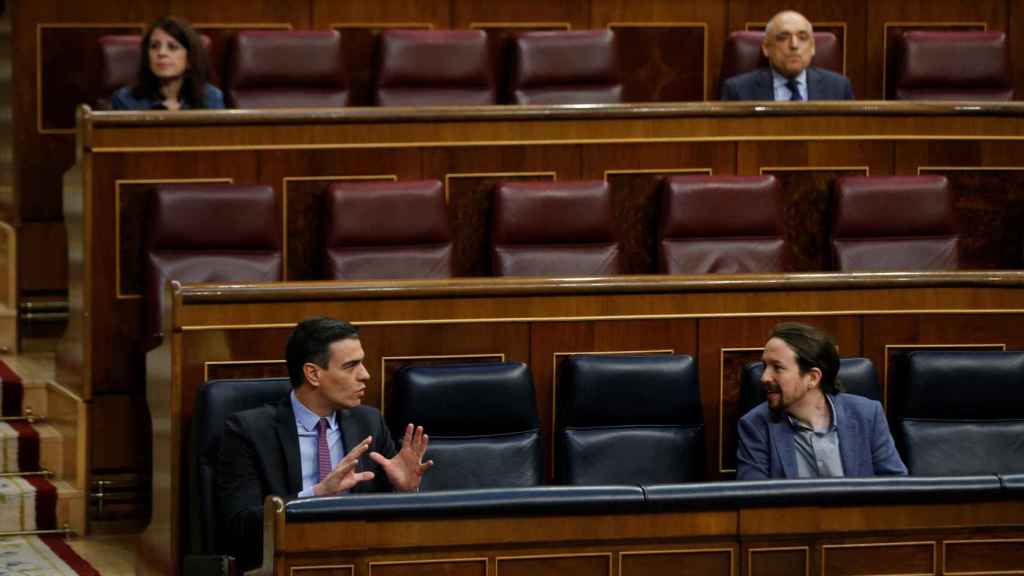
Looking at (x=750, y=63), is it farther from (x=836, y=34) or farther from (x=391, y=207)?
(x=391, y=207)

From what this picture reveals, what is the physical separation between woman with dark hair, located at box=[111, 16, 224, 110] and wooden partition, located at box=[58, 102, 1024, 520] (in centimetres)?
17

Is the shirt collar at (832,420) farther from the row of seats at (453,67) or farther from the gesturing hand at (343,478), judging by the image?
the row of seats at (453,67)

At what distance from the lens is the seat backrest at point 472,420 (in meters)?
1.69

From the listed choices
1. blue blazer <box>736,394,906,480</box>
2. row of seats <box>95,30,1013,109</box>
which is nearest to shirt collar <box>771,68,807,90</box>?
row of seats <box>95,30,1013,109</box>

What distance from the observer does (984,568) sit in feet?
4.70

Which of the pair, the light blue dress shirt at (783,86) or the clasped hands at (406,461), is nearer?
the clasped hands at (406,461)

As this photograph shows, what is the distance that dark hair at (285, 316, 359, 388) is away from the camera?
1.57 m

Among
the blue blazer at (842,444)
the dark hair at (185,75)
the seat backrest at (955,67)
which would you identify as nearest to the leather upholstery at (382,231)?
the dark hair at (185,75)

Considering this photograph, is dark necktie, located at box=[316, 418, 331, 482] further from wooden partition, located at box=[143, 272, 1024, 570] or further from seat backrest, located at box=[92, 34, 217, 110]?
seat backrest, located at box=[92, 34, 217, 110]

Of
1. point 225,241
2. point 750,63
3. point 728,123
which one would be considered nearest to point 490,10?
point 750,63

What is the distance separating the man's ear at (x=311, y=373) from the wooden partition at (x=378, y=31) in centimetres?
82

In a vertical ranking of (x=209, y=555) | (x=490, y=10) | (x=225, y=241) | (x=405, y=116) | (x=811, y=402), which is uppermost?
(x=490, y=10)

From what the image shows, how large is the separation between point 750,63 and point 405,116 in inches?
23.9

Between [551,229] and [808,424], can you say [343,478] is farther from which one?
[551,229]
